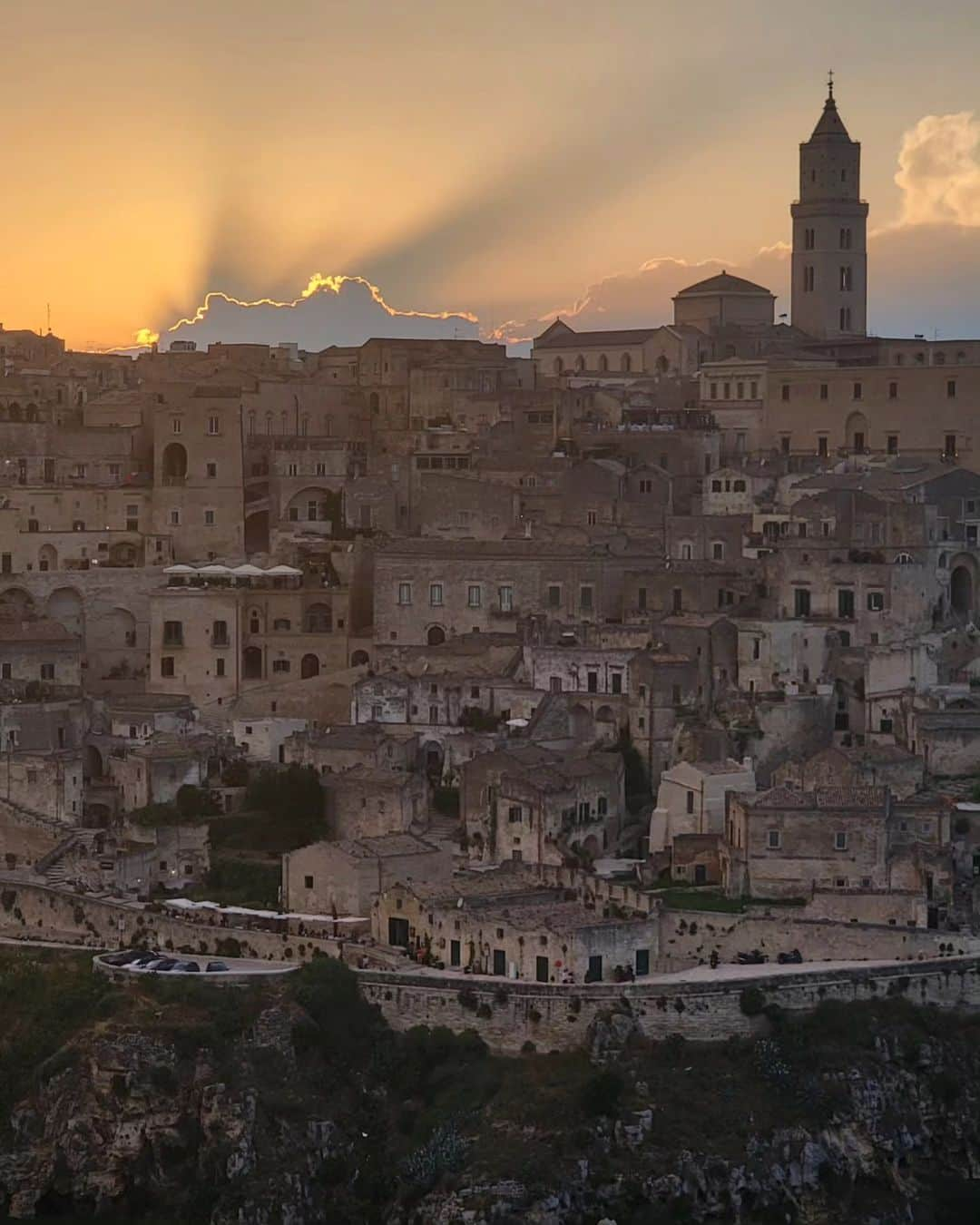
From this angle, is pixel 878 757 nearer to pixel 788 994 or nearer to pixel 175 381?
pixel 788 994

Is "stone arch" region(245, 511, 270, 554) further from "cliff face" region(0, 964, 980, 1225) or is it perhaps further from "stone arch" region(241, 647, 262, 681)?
"cliff face" region(0, 964, 980, 1225)

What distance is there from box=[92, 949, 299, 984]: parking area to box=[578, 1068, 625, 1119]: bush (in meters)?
4.87

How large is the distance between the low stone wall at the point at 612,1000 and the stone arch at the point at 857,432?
70.8 ft

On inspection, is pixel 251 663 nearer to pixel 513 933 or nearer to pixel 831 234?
pixel 513 933

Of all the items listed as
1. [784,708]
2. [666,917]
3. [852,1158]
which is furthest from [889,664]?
[852,1158]

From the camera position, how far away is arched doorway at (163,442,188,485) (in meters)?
57.2

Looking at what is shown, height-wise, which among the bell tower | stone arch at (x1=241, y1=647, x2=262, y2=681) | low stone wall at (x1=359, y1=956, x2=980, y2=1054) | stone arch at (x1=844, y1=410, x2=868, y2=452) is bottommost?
low stone wall at (x1=359, y1=956, x2=980, y2=1054)

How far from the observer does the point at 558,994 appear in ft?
129

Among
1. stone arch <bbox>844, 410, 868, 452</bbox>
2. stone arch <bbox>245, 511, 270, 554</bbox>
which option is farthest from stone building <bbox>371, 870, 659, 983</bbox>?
stone arch <bbox>844, 410, 868, 452</bbox>

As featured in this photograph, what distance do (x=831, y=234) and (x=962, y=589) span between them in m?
17.0

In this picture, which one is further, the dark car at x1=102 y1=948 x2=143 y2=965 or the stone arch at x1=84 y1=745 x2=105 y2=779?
the stone arch at x1=84 y1=745 x2=105 y2=779

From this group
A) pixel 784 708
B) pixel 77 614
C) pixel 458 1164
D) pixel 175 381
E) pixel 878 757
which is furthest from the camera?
pixel 175 381

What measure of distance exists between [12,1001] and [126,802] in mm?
6132

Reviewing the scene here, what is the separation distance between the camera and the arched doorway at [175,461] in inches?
2251
